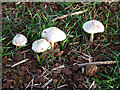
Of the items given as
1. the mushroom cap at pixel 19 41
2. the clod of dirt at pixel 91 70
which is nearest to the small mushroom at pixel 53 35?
the mushroom cap at pixel 19 41

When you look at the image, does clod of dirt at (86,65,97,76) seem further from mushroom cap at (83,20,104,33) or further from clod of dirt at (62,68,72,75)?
mushroom cap at (83,20,104,33)

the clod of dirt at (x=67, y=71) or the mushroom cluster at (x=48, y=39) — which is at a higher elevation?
the mushroom cluster at (x=48, y=39)

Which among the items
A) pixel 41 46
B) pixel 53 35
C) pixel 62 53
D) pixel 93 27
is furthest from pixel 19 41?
pixel 93 27

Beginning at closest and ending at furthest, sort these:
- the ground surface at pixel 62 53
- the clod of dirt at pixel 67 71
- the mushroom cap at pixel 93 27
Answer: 1. the ground surface at pixel 62 53
2. the clod of dirt at pixel 67 71
3. the mushroom cap at pixel 93 27

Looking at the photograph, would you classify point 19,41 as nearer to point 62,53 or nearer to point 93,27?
point 62,53

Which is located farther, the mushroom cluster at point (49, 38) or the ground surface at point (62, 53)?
the mushroom cluster at point (49, 38)

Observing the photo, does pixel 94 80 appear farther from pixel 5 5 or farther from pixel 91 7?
pixel 5 5

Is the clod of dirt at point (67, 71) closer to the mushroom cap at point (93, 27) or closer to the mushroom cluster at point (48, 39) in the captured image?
the mushroom cluster at point (48, 39)

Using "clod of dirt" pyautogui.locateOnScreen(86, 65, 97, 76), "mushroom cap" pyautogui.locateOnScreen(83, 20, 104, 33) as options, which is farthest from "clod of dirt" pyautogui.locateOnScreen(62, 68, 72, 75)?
"mushroom cap" pyautogui.locateOnScreen(83, 20, 104, 33)
